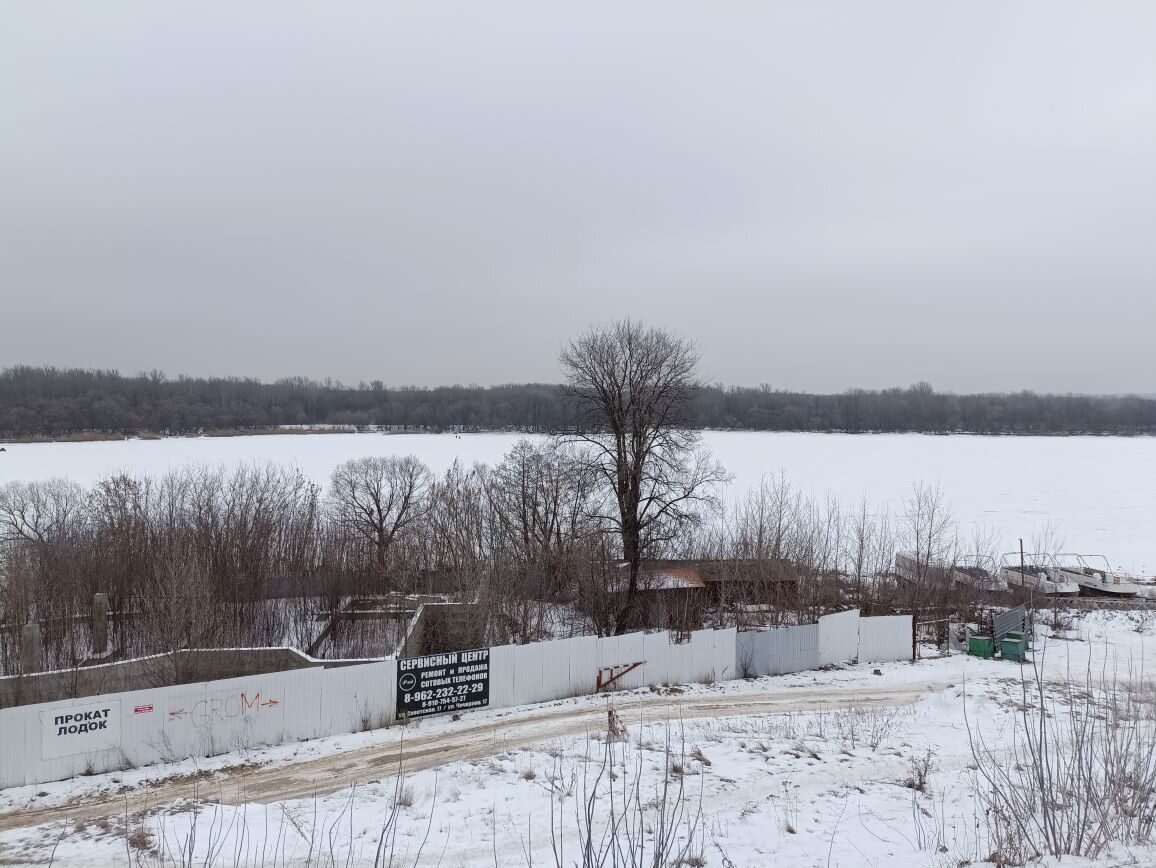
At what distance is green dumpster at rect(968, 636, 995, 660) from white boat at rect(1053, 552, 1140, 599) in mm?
12051

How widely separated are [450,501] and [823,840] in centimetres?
2569

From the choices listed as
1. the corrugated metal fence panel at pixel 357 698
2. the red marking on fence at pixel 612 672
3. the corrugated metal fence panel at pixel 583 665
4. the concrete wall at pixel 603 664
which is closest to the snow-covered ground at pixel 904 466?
the concrete wall at pixel 603 664

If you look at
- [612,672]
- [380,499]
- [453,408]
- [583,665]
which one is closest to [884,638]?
[612,672]

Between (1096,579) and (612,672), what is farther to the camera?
(1096,579)

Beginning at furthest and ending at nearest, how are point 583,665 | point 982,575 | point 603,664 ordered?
point 982,575 < point 603,664 < point 583,665

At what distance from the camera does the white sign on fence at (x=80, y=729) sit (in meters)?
14.3

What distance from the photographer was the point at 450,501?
3291 cm

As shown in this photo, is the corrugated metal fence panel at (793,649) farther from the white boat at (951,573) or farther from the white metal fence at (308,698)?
the white boat at (951,573)

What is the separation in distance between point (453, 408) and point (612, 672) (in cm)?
10212

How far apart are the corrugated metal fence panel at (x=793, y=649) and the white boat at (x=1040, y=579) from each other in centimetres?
1223

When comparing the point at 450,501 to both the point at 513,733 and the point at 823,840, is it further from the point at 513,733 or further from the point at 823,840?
the point at 823,840

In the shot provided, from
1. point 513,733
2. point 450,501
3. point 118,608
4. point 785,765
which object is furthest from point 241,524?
point 785,765

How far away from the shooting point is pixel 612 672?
19.9m

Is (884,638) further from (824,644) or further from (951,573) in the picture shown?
(951,573)
